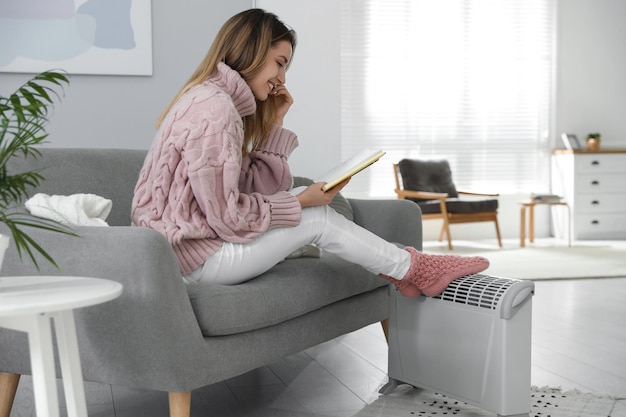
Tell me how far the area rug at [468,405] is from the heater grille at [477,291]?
1.09 feet

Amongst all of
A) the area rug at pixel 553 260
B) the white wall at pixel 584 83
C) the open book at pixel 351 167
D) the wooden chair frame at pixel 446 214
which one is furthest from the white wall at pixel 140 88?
the white wall at pixel 584 83

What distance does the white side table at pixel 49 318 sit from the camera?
1.55 meters

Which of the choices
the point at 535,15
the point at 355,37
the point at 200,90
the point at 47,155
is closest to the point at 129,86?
the point at 47,155

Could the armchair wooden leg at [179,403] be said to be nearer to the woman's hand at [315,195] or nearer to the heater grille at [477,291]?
the woman's hand at [315,195]

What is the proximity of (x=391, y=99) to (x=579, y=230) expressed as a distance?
201 centimetres

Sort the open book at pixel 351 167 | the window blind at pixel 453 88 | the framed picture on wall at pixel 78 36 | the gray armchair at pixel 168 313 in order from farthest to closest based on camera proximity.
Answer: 1. the window blind at pixel 453 88
2. the framed picture on wall at pixel 78 36
3. the open book at pixel 351 167
4. the gray armchair at pixel 168 313

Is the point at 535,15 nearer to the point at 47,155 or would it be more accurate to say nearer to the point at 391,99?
the point at 391,99

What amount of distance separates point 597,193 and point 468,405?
5309 millimetres

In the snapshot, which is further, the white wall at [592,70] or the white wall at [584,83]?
the white wall at [592,70]

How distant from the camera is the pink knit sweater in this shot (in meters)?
2.23

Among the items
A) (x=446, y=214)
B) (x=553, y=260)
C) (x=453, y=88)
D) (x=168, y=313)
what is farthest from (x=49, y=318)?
(x=453, y=88)

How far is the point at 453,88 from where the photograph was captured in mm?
7516

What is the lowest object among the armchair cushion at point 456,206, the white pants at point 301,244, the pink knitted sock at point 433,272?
the armchair cushion at point 456,206

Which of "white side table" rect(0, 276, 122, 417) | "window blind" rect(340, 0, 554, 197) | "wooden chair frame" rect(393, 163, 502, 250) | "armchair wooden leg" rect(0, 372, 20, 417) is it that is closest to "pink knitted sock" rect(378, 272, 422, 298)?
"white side table" rect(0, 276, 122, 417)
